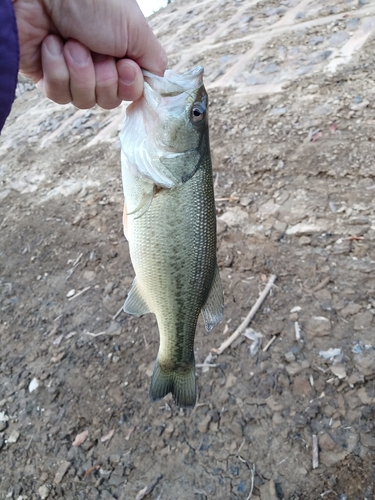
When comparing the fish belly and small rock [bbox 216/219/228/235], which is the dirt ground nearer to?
small rock [bbox 216/219/228/235]

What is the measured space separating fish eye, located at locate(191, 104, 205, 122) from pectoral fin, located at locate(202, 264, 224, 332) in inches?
28.1

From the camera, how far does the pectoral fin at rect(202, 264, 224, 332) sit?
203cm

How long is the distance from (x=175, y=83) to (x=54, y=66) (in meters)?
0.50

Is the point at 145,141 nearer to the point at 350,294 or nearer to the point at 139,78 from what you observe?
the point at 139,78

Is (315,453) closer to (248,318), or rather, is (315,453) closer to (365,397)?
(365,397)

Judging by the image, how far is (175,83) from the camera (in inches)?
71.7

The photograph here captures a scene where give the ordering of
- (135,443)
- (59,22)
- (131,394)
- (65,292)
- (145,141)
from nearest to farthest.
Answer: (59,22) → (145,141) → (135,443) → (131,394) → (65,292)

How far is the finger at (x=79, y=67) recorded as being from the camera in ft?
5.68

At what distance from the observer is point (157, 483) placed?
245 cm

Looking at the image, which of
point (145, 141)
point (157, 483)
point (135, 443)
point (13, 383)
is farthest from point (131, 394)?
point (145, 141)

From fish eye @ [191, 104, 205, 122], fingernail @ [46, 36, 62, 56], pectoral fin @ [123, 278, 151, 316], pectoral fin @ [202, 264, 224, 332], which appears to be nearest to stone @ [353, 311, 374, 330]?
pectoral fin @ [202, 264, 224, 332]

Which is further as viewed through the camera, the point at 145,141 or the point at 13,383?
the point at 13,383

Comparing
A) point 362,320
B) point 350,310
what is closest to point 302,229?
point 350,310

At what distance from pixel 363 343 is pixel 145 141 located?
186cm
